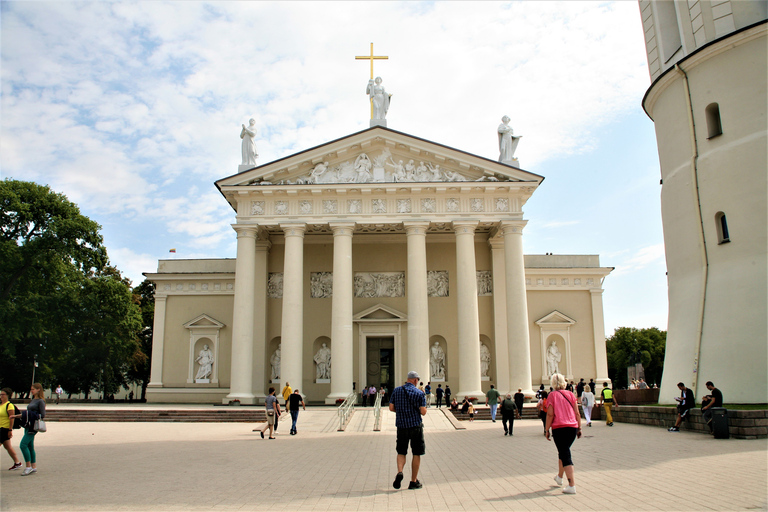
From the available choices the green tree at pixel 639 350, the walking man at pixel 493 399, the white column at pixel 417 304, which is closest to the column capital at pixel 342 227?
the white column at pixel 417 304

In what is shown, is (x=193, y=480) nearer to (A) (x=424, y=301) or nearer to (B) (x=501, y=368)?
(A) (x=424, y=301)

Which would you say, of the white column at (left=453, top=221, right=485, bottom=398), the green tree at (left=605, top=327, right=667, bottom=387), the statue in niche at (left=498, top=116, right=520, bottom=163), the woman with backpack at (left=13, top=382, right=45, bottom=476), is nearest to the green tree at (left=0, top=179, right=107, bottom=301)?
the white column at (left=453, top=221, right=485, bottom=398)

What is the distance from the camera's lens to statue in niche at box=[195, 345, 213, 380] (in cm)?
3481

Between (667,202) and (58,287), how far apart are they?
36.0 meters

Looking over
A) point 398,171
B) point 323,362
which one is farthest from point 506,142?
point 323,362

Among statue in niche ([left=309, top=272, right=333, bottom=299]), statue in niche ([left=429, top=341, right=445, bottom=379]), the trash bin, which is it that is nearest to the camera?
the trash bin

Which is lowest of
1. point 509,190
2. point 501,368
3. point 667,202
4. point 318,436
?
point 318,436

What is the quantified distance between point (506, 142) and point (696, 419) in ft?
63.1

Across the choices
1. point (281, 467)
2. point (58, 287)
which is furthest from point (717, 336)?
point (58, 287)

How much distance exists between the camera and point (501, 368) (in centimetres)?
3075

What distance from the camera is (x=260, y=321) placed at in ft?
104

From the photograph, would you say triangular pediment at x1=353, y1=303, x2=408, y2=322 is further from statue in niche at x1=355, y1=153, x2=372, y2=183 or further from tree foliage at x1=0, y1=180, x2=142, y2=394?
tree foliage at x1=0, y1=180, x2=142, y2=394

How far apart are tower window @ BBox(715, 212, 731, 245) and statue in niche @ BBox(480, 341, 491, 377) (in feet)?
51.3

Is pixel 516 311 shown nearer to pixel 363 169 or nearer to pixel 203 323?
pixel 363 169
